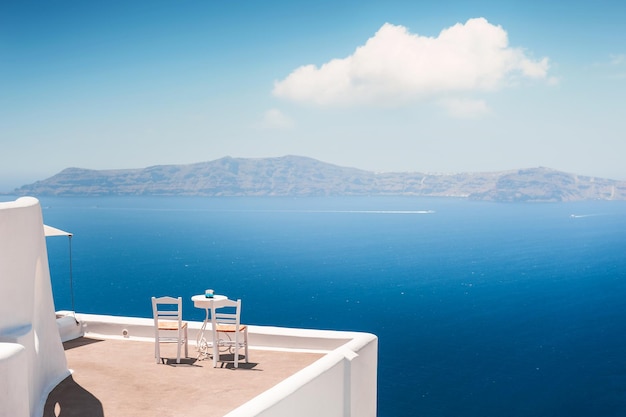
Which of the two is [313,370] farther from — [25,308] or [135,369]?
[25,308]

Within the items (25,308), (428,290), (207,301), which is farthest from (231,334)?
(428,290)

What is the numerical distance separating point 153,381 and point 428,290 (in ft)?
223

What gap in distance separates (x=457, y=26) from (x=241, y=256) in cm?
9394

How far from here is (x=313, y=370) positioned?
847 cm

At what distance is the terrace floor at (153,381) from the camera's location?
27.4 feet

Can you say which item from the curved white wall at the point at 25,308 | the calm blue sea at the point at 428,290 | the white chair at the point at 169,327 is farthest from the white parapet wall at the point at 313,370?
the calm blue sea at the point at 428,290

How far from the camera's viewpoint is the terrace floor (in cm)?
836

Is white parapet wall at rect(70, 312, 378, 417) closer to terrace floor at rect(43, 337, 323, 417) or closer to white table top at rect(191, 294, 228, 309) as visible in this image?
terrace floor at rect(43, 337, 323, 417)

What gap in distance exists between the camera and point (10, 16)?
4441 inches

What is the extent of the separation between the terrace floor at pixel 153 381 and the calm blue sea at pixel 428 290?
101 feet

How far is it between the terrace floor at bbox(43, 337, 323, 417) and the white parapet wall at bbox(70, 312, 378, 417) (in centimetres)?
29

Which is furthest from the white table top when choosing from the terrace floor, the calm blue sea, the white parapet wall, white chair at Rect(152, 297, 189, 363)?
the calm blue sea

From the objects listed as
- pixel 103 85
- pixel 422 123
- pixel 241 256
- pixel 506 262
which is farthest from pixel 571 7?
pixel 103 85

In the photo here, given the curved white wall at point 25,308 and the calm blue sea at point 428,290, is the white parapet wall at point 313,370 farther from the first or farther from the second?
the calm blue sea at point 428,290
